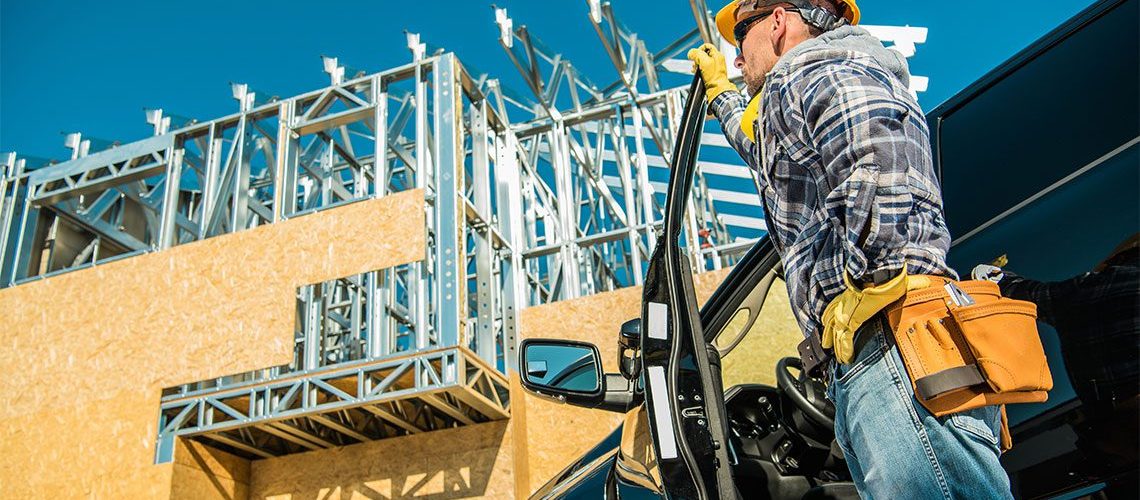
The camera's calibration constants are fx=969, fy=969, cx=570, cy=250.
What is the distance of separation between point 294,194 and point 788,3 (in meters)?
8.12

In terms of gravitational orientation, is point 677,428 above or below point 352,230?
below

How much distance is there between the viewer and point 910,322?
1.30 metres

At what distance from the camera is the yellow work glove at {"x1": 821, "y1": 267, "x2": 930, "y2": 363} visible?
1.29m

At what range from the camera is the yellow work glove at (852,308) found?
4.23 ft

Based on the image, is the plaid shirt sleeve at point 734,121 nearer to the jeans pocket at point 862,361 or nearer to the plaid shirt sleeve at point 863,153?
the plaid shirt sleeve at point 863,153

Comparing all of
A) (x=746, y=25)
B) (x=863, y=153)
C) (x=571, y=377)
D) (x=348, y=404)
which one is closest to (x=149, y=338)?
(x=348, y=404)

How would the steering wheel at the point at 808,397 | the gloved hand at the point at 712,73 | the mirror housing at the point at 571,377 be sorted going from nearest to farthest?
the gloved hand at the point at 712,73, the mirror housing at the point at 571,377, the steering wheel at the point at 808,397

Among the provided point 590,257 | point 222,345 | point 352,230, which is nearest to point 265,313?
point 222,345

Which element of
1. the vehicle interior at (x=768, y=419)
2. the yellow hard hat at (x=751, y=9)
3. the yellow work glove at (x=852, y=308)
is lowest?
the yellow work glove at (x=852, y=308)

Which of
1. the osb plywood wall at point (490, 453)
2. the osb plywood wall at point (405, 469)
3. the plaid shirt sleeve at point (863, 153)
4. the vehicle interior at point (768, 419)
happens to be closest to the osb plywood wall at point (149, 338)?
the osb plywood wall at point (405, 469)

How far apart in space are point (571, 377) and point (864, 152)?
1.14 m

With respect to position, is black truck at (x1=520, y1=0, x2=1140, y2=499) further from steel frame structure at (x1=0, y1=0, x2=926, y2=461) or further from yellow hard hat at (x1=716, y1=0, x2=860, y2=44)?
steel frame structure at (x1=0, y1=0, x2=926, y2=461)

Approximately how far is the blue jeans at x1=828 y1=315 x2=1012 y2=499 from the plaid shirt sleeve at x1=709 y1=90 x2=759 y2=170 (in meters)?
0.42

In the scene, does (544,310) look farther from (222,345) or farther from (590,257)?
(590,257)
